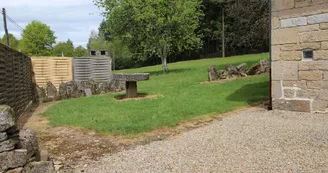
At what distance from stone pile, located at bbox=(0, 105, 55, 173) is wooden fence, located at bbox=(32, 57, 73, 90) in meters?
13.8

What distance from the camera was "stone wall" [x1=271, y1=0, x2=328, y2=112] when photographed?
7074 mm

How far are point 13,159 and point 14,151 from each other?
100 mm

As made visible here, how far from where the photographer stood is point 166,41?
22703mm

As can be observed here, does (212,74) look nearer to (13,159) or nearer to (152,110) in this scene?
(152,110)

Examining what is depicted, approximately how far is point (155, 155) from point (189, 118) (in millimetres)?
2835

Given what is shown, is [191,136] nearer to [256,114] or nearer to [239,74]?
[256,114]

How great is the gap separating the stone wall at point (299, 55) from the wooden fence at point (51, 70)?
529 inches

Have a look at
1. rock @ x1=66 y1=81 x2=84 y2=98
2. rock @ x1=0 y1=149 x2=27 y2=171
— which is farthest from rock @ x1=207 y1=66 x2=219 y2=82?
rock @ x1=0 y1=149 x2=27 y2=171

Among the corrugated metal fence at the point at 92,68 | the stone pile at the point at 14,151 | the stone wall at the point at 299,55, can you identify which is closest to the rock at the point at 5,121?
the stone pile at the point at 14,151

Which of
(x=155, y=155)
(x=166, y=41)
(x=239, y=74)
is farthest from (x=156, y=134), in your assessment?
(x=166, y=41)

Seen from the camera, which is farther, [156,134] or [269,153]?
[156,134]

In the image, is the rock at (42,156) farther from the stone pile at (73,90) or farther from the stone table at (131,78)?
the stone pile at (73,90)

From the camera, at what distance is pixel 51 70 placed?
17172 millimetres

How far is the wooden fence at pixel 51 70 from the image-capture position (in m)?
16.6
